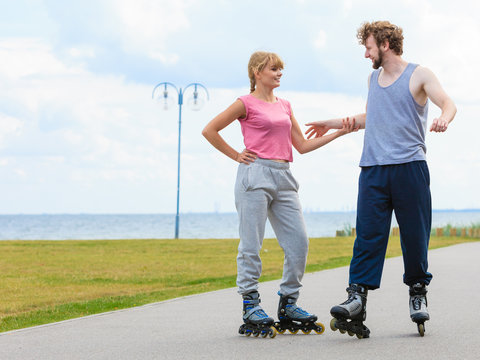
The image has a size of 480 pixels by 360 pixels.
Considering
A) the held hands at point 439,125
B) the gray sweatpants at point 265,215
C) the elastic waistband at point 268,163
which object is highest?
the held hands at point 439,125

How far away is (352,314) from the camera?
5.31 meters

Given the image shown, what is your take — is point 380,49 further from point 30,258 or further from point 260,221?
point 30,258

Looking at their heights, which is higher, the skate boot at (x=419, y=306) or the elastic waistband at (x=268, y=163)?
the elastic waistband at (x=268, y=163)

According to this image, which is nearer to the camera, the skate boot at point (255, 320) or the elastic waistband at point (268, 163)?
the skate boot at point (255, 320)

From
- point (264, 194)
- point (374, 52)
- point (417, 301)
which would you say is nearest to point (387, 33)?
point (374, 52)

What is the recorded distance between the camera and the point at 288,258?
577 cm

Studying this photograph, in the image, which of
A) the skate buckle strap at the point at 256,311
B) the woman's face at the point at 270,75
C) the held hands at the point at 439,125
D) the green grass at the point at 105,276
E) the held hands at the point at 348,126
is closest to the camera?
the held hands at the point at 439,125

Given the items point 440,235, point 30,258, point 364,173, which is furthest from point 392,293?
point 440,235

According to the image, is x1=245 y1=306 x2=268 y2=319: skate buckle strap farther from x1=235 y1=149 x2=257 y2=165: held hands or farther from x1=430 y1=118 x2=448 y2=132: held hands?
x1=430 y1=118 x2=448 y2=132: held hands

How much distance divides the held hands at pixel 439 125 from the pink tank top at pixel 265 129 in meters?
1.20

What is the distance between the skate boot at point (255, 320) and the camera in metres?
5.61

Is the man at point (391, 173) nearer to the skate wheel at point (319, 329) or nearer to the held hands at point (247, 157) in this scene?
the skate wheel at point (319, 329)

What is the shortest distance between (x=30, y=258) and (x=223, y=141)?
13.8 metres

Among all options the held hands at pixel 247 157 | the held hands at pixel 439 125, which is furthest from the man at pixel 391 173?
the held hands at pixel 247 157
